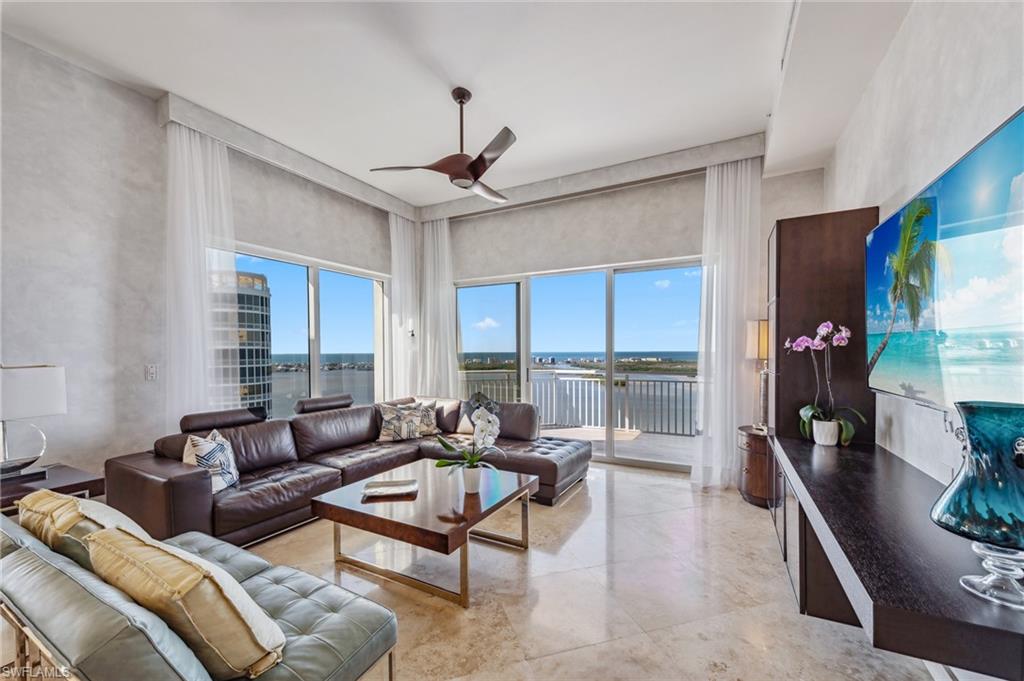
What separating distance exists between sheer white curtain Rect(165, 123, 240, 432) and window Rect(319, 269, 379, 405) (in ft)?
3.77

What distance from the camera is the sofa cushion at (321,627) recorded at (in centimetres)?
112

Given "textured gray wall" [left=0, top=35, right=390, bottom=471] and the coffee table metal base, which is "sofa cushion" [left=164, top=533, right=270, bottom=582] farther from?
"textured gray wall" [left=0, top=35, right=390, bottom=471]

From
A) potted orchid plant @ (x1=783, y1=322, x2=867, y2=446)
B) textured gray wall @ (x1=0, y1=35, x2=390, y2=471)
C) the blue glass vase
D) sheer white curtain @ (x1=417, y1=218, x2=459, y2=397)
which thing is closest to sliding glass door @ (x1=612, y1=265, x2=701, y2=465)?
potted orchid plant @ (x1=783, y1=322, x2=867, y2=446)

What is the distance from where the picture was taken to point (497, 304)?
208 inches

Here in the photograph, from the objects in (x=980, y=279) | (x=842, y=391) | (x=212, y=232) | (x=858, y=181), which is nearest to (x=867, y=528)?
(x=980, y=279)

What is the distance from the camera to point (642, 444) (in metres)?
4.98

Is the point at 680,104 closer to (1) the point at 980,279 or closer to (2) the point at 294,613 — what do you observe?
(1) the point at 980,279

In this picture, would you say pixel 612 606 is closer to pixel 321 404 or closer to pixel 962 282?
pixel 962 282

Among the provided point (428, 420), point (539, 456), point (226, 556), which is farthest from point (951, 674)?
point (428, 420)

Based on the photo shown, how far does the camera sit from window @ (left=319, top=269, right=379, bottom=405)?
458 centimetres

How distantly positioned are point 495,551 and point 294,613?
4.64 ft

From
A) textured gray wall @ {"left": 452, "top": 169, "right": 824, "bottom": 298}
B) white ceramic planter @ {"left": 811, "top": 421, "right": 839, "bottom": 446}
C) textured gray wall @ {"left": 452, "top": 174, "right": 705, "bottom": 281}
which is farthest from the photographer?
textured gray wall @ {"left": 452, "top": 174, "right": 705, "bottom": 281}

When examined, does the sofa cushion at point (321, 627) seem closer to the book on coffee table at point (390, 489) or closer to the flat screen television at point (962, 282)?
the book on coffee table at point (390, 489)

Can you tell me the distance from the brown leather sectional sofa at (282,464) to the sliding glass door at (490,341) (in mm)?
989
